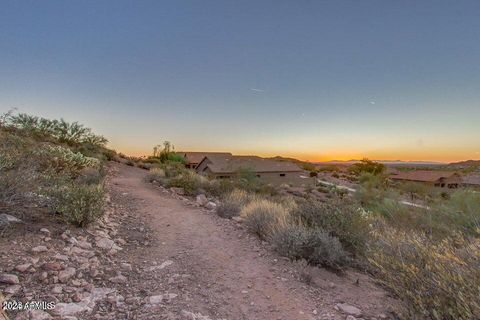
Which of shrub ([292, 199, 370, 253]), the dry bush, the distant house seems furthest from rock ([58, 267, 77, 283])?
the distant house

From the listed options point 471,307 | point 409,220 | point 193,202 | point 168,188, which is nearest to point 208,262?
point 471,307

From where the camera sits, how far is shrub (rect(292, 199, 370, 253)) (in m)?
5.68

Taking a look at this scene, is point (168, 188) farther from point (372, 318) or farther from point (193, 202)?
point (372, 318)

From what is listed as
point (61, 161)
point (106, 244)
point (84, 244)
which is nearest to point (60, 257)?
point (84, 244)

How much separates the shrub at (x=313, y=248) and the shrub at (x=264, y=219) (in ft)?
1.84

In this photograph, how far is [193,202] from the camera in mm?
9945

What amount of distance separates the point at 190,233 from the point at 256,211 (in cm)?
158

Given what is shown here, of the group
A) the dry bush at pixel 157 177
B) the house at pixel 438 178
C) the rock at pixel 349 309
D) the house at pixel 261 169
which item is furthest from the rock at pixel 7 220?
the house at pixel 438 178

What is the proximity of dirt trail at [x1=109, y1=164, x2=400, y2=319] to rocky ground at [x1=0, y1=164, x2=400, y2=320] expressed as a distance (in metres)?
0.01

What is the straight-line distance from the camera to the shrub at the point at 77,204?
5.31m

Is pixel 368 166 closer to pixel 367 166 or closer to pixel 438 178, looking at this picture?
pixel 367 166

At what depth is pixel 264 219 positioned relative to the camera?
661 centimetres

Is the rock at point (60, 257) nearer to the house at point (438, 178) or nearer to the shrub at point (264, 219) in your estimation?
the shrub at point (264, 219)

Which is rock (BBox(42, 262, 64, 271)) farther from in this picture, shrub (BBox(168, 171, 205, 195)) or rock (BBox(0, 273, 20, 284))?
shrub (BBox(168, 171, 205, 195))
